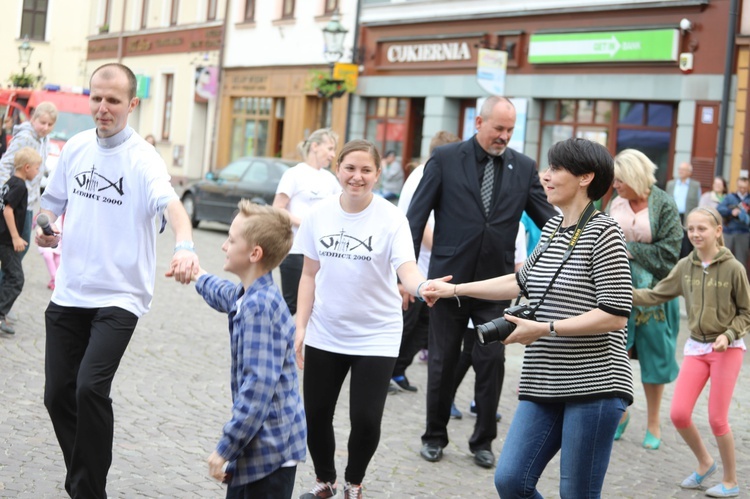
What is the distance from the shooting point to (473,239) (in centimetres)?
741

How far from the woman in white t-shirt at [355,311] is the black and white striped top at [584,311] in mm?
1327

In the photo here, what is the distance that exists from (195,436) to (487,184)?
2294 millimetres

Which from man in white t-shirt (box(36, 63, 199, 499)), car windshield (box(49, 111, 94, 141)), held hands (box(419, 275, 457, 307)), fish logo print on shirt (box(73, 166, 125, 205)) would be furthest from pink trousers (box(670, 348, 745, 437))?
car windshield (box(49, 111, 94, 141))

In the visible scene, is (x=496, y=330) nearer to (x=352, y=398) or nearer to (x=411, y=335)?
(x=352, y=398)

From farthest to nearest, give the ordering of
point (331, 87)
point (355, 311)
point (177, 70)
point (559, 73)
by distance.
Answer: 1. point (177, 70)
2. point (331, 87)
3. point (559, 73)
4. point (355, 311)

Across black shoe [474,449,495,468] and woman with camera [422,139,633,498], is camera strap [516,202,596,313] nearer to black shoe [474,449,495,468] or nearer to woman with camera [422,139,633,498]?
woman with camera [422,139,633,498]

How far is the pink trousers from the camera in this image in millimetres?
6988

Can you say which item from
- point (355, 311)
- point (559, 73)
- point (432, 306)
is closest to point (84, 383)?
point (355, 311)

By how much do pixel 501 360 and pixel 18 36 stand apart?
4597 cm

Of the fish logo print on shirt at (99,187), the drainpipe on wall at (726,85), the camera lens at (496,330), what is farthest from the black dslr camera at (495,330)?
the drainpipe on wall at (726,85)

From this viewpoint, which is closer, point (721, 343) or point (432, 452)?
point (721, 343)

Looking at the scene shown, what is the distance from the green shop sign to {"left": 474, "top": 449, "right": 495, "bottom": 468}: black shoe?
16.4 metres

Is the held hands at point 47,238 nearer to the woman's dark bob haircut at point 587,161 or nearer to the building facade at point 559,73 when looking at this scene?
the woman's dark bob haircut at point 587,161

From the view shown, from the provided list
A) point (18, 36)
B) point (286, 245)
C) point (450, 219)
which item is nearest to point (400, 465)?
point (450, 219)
